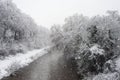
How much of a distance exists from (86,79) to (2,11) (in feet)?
56.8

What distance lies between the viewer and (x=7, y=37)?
21.2 meters

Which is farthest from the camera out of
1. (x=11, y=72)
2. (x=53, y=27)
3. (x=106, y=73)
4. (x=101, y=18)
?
(x=53, y=27)

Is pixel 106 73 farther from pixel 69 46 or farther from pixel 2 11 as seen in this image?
pixel 2 11

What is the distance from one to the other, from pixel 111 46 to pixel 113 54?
0.71 metres

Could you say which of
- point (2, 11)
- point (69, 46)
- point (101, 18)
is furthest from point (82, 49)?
point (2, 11)

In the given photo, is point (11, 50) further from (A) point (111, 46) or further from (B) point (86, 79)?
(A) point (111, 46)

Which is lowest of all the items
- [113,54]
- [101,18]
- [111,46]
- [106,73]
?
[106,73]

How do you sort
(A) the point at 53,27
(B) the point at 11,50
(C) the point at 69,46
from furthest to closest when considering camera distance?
(A) the point at 53,27, (B) the point at 11,50, (C) the point at 69,46

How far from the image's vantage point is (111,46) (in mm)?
11195

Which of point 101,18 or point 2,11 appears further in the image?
point 2,11

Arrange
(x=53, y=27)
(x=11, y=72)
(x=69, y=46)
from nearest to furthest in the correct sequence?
(x=11, y=72), (x=69, y=46), (x=53, y=27)

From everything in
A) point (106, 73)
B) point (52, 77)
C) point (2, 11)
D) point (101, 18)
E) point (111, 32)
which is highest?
point (2, 11)

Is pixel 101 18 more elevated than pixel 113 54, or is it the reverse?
pixel 101 18

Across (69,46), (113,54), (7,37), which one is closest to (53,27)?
(7,37)
